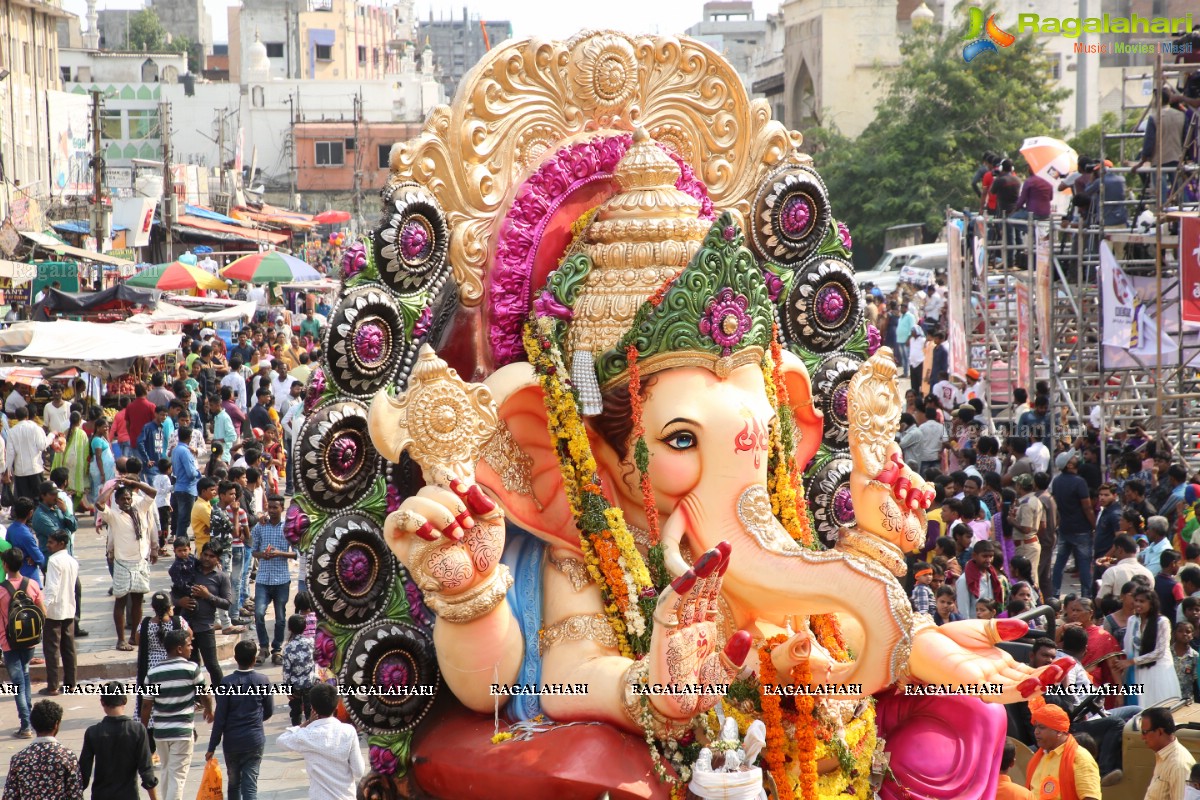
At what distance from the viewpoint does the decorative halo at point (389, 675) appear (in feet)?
19.8

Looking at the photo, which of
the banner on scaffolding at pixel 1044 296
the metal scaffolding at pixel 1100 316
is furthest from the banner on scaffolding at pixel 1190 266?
the banner on scaffolding at pixel 1044 296

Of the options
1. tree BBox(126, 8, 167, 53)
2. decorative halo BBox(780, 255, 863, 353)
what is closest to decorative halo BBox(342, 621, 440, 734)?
decorative halo BBox(780, 255, 863, 353)

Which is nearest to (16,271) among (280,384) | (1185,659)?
(280,384)

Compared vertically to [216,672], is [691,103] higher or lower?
higher

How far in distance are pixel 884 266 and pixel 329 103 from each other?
97.5 feet

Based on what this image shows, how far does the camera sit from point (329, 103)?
185 ft

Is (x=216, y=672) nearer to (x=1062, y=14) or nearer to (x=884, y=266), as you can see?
(x=884, y=266)

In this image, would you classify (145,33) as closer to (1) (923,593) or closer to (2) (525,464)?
(1) (923,593)

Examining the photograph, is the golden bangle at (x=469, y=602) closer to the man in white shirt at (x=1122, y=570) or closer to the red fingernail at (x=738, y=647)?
the red fingernail at (x=738, y=647)

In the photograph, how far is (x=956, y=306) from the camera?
1736cm

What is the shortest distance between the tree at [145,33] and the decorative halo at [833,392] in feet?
222

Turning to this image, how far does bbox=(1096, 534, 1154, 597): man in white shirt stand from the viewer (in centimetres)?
917

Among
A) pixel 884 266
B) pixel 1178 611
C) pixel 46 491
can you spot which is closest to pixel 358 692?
pixel 1178 611

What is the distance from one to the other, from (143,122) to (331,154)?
6384 mm
